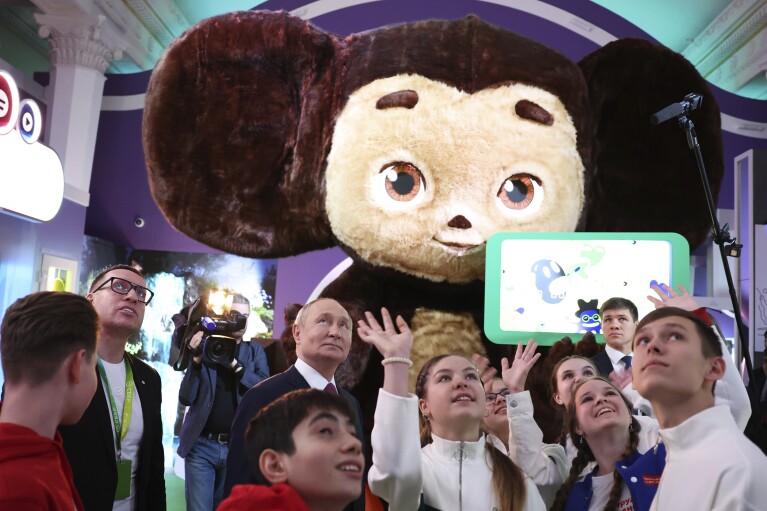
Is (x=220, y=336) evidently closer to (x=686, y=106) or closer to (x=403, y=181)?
(x=403, y=181)

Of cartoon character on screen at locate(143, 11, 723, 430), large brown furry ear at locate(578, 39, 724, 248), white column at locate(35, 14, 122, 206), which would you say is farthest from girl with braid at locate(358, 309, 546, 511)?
white column at locate(35, 14, 122, 206)

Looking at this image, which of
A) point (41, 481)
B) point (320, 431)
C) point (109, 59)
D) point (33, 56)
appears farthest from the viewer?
point (33, 56)

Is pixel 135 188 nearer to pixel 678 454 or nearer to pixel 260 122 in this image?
pixel 260 122

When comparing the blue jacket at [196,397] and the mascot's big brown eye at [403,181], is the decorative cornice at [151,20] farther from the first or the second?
the mascot's big brown eye at [403,181]

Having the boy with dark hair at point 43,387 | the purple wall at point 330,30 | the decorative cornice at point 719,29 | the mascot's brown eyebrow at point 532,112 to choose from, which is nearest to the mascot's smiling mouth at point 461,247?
the mascot's brown eyebrow at point 532,112

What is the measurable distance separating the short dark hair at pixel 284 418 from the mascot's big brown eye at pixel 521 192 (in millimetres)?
1814

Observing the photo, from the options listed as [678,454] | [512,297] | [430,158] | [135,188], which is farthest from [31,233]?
[678,454]

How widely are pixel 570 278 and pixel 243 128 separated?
4.97ft

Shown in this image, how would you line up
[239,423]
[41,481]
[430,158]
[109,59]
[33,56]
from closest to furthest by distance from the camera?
[41,481], [239,423], [430,158], [109,59], [33,56]

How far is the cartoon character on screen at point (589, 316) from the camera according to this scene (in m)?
2.77

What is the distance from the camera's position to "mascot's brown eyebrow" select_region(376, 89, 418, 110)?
317cm

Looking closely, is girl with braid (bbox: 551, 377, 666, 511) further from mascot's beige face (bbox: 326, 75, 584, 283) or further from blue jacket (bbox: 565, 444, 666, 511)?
mascot's beige face (bbox: 326, 75, 584, 283)

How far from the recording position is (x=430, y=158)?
124 inches

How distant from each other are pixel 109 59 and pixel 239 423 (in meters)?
5.33
